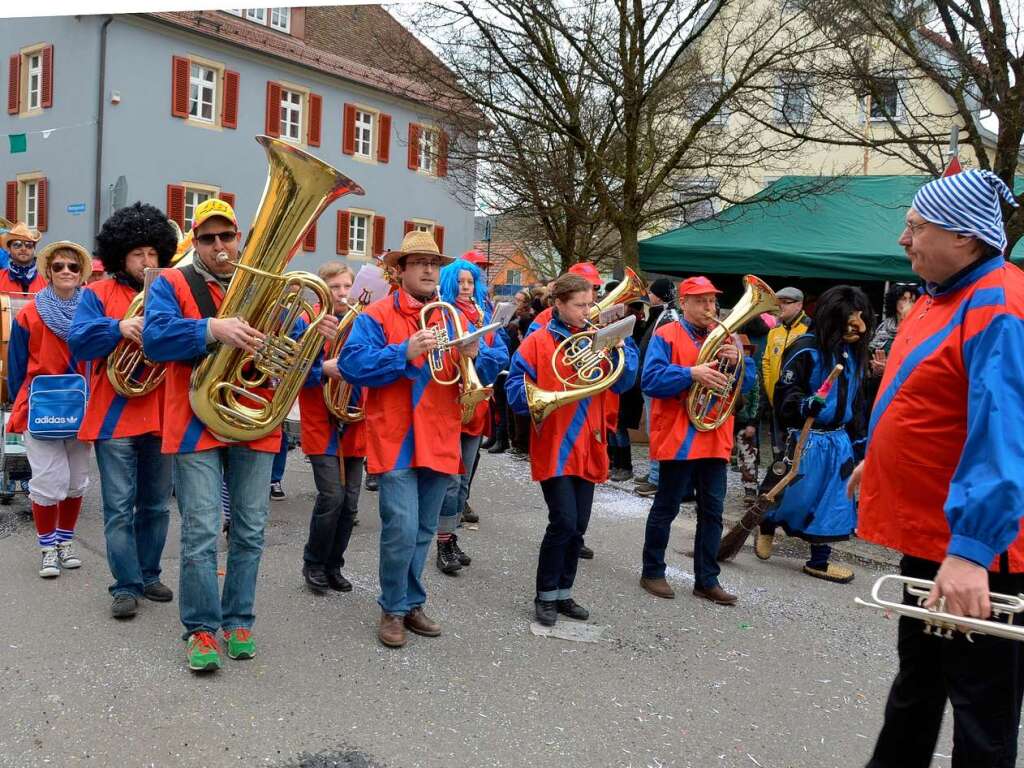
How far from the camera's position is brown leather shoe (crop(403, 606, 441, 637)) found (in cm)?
434

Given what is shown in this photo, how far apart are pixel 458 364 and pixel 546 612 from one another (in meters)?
1.39

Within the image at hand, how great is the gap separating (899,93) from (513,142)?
5.52 meters

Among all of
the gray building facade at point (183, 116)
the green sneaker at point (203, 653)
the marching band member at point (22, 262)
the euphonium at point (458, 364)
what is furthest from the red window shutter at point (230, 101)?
the green sneaker at point (203, 653)

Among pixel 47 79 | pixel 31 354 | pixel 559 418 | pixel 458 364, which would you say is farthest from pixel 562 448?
pixel 47 79

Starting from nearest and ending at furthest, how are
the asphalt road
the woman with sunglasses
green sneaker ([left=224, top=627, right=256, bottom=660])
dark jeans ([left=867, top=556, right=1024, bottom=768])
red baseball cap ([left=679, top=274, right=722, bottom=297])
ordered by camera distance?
dark jeans ([left=867, top=556, right=1024, bottom=768]) < the asphalt road < green sneaker ([left=224, top=627, right=256, bottom=660]) < the woman with sunglasses < red baseball cap ([left=679, top=274, right=722, bottom=297])

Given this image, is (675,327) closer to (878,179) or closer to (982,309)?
(982,309)

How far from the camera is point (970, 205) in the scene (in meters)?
2.49

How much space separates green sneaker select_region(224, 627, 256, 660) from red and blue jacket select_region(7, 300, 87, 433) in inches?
83.6

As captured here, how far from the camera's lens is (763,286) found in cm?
543

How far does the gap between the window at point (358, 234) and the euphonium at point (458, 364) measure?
24.1m

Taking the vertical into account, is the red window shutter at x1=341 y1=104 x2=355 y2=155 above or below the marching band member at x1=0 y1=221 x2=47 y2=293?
above

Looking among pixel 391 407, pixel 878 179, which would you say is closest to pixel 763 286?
pixel 391 407

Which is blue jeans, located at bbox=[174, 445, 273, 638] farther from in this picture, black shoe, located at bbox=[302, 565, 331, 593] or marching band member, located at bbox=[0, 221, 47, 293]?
marching band member, located at bbox=[0, 221, 47, 293]

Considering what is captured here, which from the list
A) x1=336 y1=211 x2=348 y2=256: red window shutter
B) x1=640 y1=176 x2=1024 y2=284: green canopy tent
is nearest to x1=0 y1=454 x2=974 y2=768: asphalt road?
x1=640 y1=176 x2=1024 y2=284: green canopy tent
